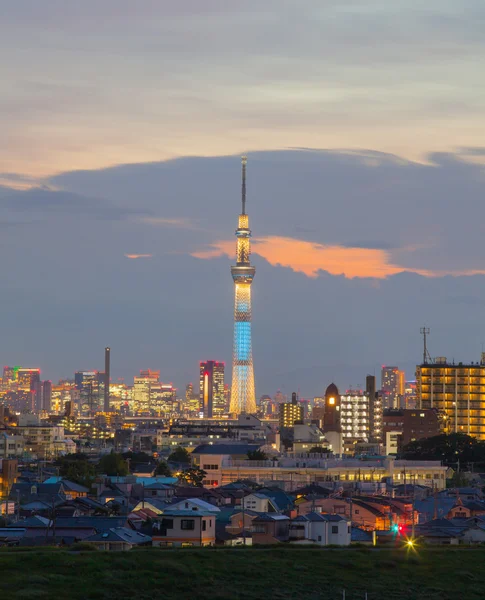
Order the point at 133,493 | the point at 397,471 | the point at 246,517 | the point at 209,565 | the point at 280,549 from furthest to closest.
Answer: the point at 397,471, the point at 133,493, the point at 246,517, the point at 280,549, the point at 209,565

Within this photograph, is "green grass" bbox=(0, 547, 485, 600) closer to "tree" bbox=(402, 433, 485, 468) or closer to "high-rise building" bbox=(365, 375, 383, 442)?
"tree" bbox=(402, 433, 485, 468)

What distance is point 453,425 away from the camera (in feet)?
481

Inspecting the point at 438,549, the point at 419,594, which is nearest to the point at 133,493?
the point at 438,549

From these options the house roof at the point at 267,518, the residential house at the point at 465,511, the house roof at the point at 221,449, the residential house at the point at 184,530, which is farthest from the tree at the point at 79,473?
the residential house at the point at 184,530

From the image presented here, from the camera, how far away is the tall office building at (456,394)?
14650cm

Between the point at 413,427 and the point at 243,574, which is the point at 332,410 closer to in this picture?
the point at 413,427

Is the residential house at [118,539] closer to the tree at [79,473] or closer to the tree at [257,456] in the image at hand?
the tree at [79,473]

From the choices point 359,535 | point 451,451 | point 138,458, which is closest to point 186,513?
point 359,535

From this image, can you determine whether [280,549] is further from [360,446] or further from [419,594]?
[360,446]

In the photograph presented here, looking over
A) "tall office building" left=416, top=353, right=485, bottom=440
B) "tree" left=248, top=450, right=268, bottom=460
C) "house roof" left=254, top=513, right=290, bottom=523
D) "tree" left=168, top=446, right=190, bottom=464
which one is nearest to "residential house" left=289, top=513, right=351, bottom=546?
"house roof" left=254, top=513, right=290, bottom=523

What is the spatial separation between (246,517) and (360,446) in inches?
3925

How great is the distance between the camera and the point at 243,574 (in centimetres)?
3556

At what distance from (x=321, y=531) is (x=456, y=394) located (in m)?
108

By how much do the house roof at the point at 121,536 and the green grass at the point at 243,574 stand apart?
248 centimetres
